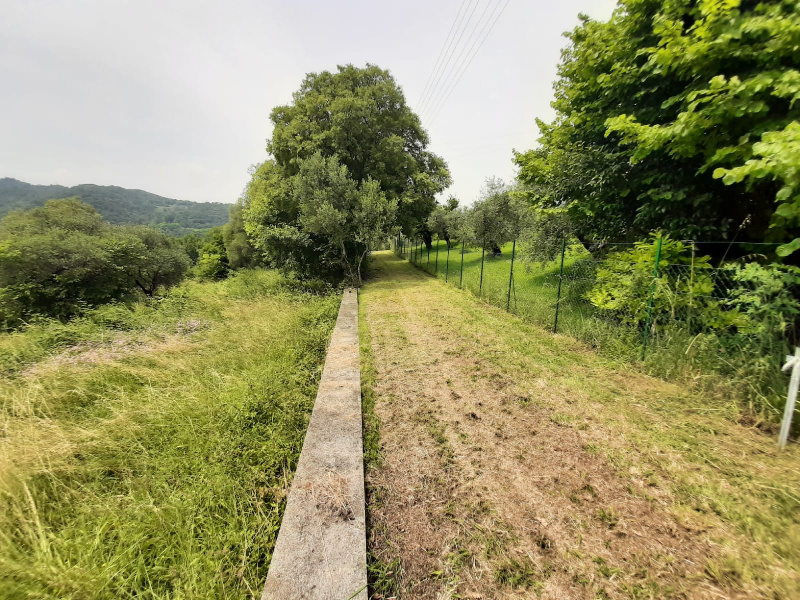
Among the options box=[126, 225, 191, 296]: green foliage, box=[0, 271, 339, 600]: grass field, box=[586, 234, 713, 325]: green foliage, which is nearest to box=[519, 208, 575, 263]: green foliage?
box=[586, 234, 713, 325]: green foliage

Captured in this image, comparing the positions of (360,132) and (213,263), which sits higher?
(360,132)

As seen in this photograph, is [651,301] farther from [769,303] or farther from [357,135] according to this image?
[357,135]

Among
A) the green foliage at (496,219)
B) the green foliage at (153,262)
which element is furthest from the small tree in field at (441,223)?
the green foliage at (153,262)

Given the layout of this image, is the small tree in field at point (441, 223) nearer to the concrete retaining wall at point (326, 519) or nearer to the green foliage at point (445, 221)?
the green foliage at point (445, 221)

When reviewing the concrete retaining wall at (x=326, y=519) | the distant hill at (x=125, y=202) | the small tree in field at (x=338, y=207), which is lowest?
the concrete retaining wall at (x=326, y=519)

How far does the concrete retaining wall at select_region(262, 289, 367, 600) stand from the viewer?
5.67 ft

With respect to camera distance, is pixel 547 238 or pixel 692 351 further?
pixel 547 238

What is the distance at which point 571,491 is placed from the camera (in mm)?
2453

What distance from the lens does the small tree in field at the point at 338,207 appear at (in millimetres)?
13250

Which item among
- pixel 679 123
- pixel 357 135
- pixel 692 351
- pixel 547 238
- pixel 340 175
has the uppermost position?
pixel 357 135

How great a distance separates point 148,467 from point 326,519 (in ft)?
6.45

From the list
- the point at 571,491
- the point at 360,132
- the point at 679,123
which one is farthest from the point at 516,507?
the point at 360,132

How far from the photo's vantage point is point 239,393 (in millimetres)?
3945

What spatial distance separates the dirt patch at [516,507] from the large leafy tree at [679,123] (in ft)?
10.9
